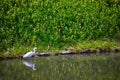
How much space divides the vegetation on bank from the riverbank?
0.05m

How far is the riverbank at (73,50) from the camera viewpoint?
20183mm

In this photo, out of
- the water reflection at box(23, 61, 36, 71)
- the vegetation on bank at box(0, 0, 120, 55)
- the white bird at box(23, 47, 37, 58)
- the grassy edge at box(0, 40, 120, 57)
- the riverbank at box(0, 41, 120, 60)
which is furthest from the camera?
the vegetation on bank at box(0, 0, 120, 55)

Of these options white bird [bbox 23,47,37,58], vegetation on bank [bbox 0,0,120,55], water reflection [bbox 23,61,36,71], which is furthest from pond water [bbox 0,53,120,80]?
vegetation on bank [bbox 0,0,120,55]

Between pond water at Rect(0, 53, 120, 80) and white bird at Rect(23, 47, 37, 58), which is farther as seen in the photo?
white bird at Rect(23, 47, 37, 58)

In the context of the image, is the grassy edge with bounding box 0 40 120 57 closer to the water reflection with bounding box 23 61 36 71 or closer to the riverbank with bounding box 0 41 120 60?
the riverbank with bounding box 0 41 120 60

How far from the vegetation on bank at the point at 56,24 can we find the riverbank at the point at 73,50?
0.05m

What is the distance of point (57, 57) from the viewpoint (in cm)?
1944

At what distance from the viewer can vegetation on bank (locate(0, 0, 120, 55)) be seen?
21938 mm

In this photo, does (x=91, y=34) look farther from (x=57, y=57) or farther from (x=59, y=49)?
(x=57, y=57)

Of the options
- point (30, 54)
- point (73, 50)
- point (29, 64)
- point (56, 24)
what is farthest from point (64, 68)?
point (56, 24)

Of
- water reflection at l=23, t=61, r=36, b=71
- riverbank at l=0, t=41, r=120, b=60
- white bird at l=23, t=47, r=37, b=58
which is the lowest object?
riverbank at l=0, t=41, r=120, b=60

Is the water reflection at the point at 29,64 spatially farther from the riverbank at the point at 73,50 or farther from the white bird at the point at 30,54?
the riverbank at the point at 73,50

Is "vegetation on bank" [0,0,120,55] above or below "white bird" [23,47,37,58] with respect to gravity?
above

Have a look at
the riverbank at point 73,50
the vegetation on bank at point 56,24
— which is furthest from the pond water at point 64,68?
the vegetation on bank at point 56,24
